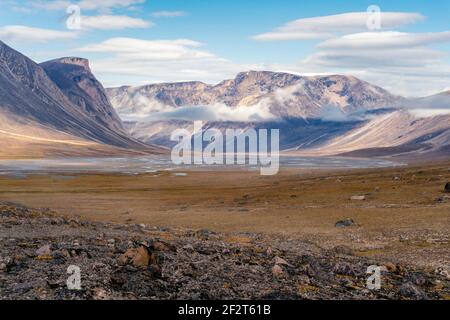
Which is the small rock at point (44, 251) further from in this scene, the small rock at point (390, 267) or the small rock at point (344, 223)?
the small rock at point (344, 223)

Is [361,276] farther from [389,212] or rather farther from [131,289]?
[389,212]

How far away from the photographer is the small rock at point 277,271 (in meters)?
23.8

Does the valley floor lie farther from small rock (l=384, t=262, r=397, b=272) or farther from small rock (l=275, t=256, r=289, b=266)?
small rock (l=275, t=256, r=289, b=266)

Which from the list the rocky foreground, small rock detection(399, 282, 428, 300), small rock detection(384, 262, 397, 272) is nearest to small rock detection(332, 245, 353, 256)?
the rocky foreground

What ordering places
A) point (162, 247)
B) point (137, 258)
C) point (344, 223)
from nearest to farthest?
point (137, 258)
point (162, 247)
point (344, 223)

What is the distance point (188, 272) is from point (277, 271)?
4141mm

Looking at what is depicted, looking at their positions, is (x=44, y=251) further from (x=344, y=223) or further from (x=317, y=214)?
(x=317, y=214)

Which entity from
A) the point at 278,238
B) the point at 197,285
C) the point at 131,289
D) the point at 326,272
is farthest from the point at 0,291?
the point at 278,238

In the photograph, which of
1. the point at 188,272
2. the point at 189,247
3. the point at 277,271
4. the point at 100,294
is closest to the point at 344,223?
the point at 189,247

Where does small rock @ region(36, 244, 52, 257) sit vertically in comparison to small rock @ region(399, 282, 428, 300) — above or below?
above

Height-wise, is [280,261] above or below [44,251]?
below

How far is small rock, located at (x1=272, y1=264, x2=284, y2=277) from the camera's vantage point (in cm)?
2378

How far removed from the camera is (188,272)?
23.3 meters
